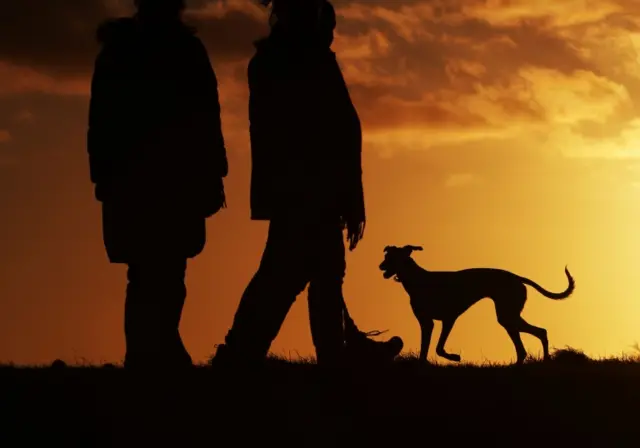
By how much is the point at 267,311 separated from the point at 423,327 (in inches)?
249

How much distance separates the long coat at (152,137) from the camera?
9.13 m

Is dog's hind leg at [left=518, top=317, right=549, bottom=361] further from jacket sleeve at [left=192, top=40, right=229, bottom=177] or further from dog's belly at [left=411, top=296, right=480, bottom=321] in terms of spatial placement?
jacket sleeve at [left=192, top=40, right=229, bottom=177]

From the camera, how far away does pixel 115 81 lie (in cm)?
913

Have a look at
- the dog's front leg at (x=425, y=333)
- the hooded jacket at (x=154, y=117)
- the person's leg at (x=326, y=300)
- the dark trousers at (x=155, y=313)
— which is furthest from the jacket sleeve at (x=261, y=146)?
the dog's front leg at (x=425, y=333)

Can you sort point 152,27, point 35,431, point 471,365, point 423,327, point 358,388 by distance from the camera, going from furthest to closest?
point 423,327 < point 471,365 < point 152,27 < point 358,388 < point 35,431

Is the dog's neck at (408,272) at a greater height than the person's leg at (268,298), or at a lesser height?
greater

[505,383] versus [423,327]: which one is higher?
[423,327]

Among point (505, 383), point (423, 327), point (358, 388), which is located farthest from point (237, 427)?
point (423, 327)

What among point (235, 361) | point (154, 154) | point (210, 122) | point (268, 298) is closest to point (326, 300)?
point (268, 298)

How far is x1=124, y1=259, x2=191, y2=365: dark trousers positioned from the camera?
9.17 metres

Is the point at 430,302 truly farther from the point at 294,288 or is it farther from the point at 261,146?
the point at 261,146

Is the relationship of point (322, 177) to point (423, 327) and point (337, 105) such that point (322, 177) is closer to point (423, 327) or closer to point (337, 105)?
point (337, 105)

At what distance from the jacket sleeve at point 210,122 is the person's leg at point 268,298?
2.36ft

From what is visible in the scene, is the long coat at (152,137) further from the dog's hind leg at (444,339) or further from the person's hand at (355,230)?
the dog's hind leg at (444,339)
